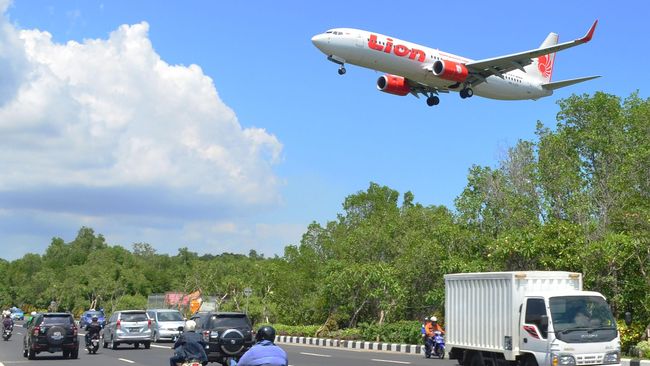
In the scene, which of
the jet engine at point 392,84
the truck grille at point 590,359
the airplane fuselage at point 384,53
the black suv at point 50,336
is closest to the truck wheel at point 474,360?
the truck grille at point 590,359

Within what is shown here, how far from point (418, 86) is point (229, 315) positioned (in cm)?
2270

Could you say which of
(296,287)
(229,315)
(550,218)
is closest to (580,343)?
(229,315)

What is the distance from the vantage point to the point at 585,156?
43.2m

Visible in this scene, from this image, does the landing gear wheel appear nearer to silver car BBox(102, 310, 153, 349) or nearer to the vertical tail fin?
the vertical tail fin

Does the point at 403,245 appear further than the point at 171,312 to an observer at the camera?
Yes

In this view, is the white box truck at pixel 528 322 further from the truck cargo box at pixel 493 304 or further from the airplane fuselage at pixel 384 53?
the airplane fuselage at pixel 384 53

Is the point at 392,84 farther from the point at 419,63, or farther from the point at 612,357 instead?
the point at 612,357

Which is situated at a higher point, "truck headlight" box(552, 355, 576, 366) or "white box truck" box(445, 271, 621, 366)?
"white box truck" box(445, 271, 621, 366)

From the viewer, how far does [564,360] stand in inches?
530

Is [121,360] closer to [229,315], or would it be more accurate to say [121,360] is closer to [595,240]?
[229,315]

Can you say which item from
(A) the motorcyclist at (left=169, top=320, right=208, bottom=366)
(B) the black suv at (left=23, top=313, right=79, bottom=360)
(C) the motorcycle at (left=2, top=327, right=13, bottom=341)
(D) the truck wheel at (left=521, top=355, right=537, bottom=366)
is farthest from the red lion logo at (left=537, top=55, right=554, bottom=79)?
(A) the motorcyclist at (left=169, top=320, right=208, bottom=366)

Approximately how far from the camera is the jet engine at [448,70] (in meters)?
36.7

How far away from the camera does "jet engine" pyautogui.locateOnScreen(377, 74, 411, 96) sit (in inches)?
1539

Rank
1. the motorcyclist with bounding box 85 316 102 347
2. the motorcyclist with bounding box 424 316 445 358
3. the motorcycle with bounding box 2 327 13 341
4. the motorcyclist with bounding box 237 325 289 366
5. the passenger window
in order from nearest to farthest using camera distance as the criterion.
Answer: the motorcyclist with bounding box 237 325 289 366
the passenger window
the motorcyclist with bounding box 424 316 445 358
the motorcyclist with bounding box 85 316 102 347
the motorcycle with bounding box 2 327 13 341
